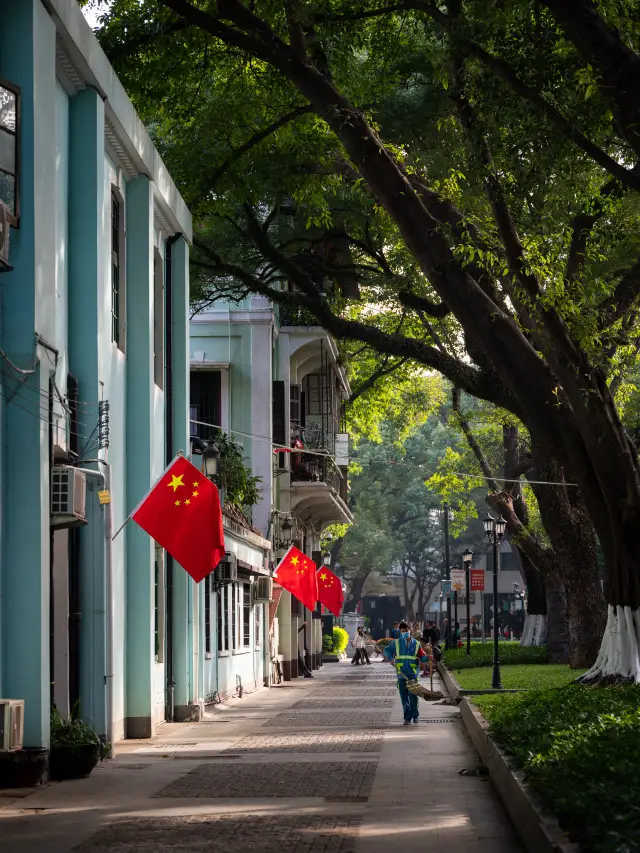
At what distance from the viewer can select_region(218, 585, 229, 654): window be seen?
28.4 meters

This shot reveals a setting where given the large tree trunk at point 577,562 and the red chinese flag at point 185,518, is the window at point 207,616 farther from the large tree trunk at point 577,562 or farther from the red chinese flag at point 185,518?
the red chinese flag at point 185,518

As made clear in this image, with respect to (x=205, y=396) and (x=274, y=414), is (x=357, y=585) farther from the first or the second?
(x=205, y=396)

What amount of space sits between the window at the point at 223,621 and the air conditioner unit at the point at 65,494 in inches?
566

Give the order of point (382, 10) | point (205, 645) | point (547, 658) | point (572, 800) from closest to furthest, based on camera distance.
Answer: point (572, 800) < point (382, 10) < point (205, 645) < point (547, 658)

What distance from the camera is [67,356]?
51.5 ft

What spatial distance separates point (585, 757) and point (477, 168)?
861 cm

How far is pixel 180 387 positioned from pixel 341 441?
19.3m

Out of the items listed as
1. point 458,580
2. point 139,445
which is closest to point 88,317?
point 139,445

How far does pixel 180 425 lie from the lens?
2253 cm

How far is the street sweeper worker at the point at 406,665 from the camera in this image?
70.7ft

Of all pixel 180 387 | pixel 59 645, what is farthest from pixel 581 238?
pixel 59 645

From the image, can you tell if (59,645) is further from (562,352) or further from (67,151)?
(562,352)

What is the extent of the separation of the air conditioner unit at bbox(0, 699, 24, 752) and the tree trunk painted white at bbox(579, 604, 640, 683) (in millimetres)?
9815

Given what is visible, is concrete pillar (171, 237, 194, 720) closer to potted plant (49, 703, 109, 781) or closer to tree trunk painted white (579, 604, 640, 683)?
tree trunk painted white (579, 604, 640, 683)
